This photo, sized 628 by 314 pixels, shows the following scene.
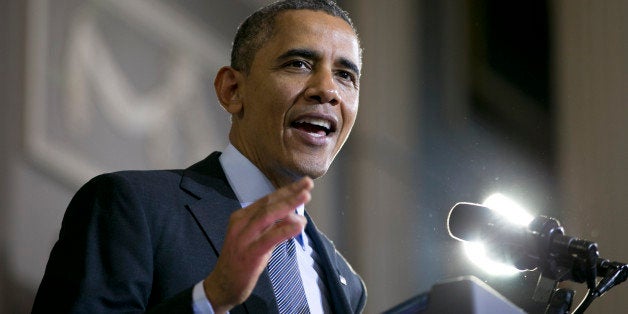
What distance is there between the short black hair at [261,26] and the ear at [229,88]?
0.8 inches

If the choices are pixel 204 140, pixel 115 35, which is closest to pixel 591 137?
pixel 204 140

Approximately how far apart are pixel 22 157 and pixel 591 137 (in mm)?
2189

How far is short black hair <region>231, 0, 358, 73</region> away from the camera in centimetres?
187

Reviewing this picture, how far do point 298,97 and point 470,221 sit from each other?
0.51 metres

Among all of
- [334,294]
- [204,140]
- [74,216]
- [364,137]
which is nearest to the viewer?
[74,216]

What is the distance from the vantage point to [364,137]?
3463 mm

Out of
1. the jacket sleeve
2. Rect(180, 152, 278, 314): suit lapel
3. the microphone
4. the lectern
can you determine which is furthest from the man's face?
the lectern

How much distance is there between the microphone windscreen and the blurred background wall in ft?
3.80

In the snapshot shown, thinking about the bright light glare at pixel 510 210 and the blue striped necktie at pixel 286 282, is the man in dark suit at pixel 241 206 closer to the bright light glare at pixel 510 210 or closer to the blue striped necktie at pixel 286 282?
the blue striped necktie at pixel 286 282

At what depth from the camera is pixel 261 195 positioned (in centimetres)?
174

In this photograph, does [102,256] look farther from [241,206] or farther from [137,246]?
[241,206]

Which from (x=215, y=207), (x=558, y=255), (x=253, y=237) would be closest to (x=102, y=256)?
(x=215, y=207)

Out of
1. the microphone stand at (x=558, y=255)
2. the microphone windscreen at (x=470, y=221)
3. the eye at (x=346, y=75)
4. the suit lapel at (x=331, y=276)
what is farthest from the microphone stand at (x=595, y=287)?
the eye at (x=346, y=75)

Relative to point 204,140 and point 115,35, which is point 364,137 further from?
point 115,35
